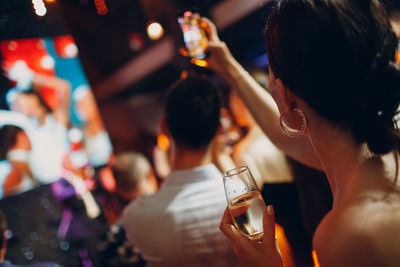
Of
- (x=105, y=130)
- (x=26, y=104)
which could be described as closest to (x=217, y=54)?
(x=26, y=104)

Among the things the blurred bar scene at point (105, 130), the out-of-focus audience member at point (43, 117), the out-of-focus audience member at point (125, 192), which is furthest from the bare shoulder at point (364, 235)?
the out-of-focus audience member at point (43, 117)

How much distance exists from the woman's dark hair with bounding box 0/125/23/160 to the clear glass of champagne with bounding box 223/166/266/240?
6.22ft

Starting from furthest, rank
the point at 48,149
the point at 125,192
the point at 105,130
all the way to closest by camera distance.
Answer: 1. the point at 105,130
2. the point at 48,149
3. the point at 125,192

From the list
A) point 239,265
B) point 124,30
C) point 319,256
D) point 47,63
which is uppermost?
point 124,30

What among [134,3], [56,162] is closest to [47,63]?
[56,162]

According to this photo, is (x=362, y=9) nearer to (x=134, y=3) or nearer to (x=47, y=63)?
(x=47, y=63)

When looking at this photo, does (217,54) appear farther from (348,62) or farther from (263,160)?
(263,160)

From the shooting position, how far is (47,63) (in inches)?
142

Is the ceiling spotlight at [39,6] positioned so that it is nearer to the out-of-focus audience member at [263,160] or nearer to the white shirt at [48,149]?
the out-of-focus audience member at [263,160]

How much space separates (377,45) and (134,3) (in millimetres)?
4072

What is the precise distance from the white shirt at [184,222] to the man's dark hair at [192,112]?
0.52ft

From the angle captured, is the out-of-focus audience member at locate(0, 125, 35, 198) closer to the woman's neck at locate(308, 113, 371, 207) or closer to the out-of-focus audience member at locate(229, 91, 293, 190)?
the out-of-focus audience member at locate(229, 91, 293, 190)

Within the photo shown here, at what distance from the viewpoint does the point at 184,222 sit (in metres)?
1.38

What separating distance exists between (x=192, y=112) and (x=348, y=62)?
0.88 m
